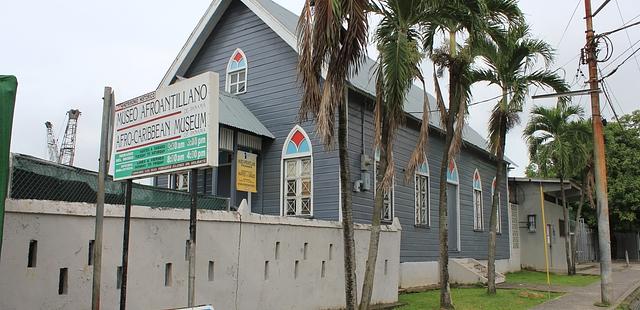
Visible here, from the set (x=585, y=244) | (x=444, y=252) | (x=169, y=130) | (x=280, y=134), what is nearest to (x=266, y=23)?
(x=280, y=134)

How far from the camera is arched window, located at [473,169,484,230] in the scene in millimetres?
23706

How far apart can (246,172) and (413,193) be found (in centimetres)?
604

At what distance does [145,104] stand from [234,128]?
26.1 feet

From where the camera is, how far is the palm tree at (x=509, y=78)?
568 inches

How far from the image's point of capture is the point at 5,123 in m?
A: 4.67

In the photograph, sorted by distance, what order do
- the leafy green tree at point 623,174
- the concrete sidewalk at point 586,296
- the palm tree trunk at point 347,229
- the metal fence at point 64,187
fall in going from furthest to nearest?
the leafy green tree at point 623,174
the concrete sidewalk at point 586,296
the palm tree trunk at point 347,229
the metal fence at point 64,187

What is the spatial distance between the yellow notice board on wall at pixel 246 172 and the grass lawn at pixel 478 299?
4.90m

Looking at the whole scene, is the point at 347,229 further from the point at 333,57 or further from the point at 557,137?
the point at 557,137

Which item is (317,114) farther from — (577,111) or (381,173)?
(577,111)

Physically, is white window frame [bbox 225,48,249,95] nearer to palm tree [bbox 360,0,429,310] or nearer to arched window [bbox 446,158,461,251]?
palm tree [bbox 360,0,429,310]

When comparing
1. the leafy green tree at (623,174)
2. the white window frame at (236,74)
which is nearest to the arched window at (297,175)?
the white window frame at (236,74)

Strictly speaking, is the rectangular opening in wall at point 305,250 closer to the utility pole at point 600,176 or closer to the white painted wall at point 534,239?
the utility pole at point 600,176

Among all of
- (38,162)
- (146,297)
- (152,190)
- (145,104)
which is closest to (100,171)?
(145,104)

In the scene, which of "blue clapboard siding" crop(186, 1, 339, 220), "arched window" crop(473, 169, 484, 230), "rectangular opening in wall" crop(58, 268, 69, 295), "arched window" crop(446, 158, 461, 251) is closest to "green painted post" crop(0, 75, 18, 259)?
"rectangular opening in wall" crop(58, 268, 69, 295)
